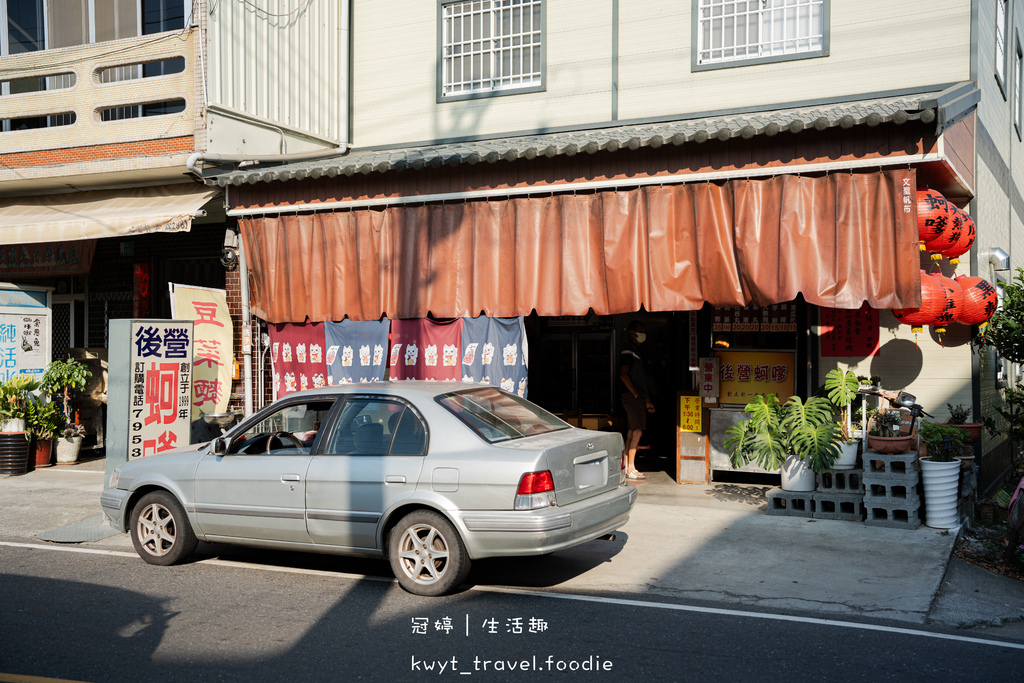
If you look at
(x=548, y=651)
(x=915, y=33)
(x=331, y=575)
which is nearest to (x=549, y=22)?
(x=915, y=33)

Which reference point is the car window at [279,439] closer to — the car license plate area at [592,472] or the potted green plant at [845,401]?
the car license plate area at [592,472]

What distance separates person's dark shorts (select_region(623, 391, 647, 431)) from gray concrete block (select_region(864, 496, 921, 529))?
329cm

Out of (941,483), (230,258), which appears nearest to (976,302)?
(941,483)

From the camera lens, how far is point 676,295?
30.4 ft

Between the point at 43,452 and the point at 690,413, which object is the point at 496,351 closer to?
the point at 690,413

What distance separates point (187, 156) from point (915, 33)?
30.1 ft

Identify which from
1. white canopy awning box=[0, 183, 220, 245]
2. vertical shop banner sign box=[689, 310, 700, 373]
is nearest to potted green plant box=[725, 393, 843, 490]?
vertical shop banner sign box=[689, 310, 700, 373]

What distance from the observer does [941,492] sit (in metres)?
8.34

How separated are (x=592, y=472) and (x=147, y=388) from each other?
562 centimetres

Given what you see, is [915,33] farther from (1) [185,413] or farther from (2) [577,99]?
(1) [185,413]

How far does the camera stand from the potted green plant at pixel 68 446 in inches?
525

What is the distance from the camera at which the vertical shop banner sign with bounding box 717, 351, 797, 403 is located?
10.5 m

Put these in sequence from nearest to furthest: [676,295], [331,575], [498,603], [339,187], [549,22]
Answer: [498,603] → [331,575] → [676,295] → [339,187] → [549,22]

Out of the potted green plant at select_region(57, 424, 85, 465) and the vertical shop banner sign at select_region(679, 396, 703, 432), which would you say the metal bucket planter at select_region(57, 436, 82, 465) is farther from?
the vertical shop banner sign at select_region(679, 396, 703, 432)
